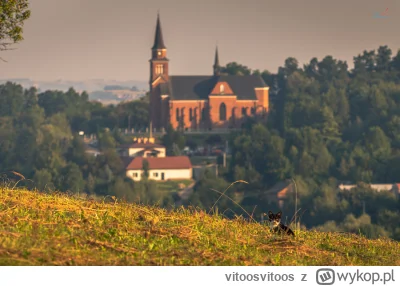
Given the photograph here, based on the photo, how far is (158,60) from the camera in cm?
18338

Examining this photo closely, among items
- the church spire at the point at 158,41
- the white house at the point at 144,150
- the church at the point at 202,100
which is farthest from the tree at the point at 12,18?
the church spire at the point at 158,41

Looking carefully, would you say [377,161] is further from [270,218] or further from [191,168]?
[270,218]

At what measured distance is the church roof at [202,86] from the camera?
180 meters

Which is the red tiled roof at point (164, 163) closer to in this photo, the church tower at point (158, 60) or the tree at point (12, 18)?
the church tower at point (158, 60)

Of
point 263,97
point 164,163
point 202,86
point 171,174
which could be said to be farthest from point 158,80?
point 171,174

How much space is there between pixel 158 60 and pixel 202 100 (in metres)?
10.6

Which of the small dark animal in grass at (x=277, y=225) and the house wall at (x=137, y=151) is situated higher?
the small dark animal in grass at (x=277, y=225)

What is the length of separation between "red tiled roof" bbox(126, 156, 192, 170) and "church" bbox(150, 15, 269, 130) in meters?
24.9

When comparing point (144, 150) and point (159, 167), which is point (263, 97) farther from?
point (159, 167)

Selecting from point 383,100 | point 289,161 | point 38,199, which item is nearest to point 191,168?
point 289,161

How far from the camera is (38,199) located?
14289 millimetres
